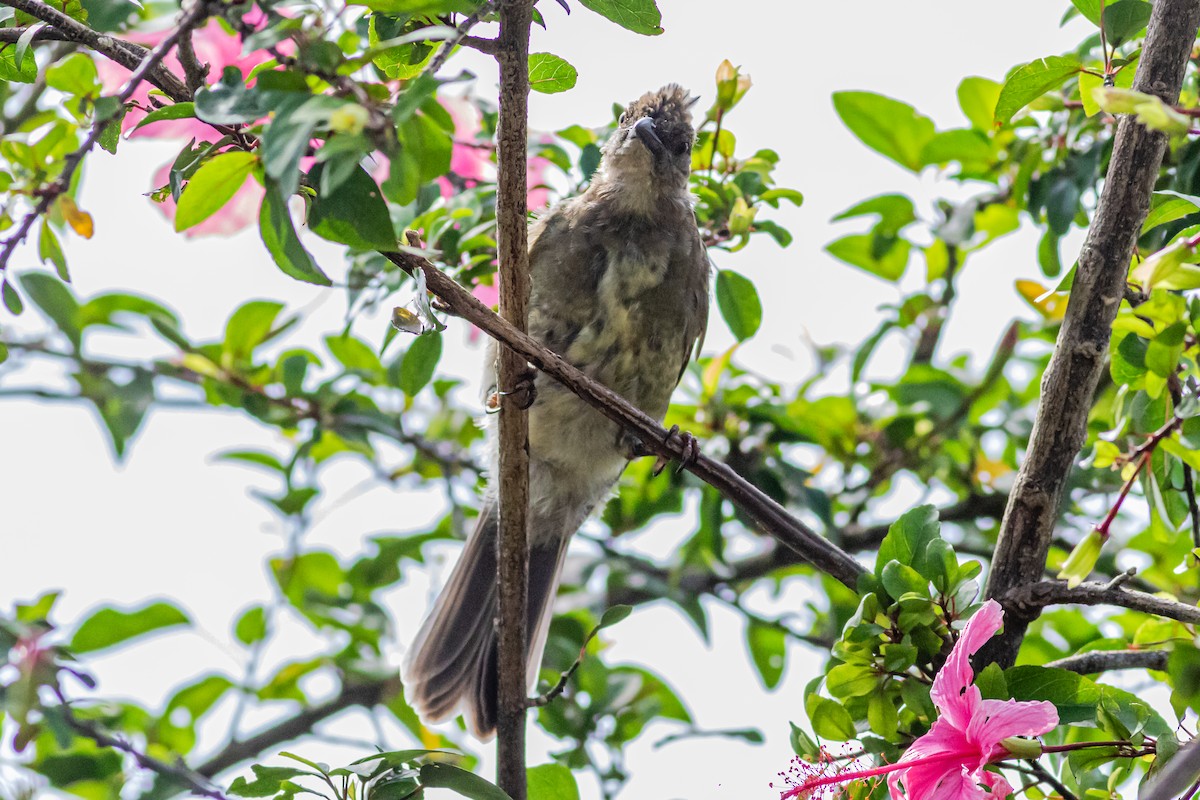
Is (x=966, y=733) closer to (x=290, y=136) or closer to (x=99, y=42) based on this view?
(x=290, y=136)

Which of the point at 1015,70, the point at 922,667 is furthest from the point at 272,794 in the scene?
the point at 1015,70

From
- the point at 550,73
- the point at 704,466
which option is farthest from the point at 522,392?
the point at 550,73

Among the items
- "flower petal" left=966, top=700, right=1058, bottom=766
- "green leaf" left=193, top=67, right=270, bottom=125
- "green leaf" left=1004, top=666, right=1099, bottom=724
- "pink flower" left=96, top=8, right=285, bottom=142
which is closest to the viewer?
"green leaf" left=193, top=67, right=270, bottom=125

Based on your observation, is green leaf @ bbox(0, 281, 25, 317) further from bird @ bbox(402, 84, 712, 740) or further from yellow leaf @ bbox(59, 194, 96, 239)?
bird @ bbox(402, 84, 712, 740)

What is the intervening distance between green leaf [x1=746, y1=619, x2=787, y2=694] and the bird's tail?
1.80ft

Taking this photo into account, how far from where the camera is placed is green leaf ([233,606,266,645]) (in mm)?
3426

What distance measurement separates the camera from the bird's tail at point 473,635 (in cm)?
308

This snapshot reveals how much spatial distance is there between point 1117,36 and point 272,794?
68.2 inches

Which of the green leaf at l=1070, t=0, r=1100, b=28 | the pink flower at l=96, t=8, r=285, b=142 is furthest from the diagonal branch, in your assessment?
the green leaf at l=1070, t=0, r=1100, b=28

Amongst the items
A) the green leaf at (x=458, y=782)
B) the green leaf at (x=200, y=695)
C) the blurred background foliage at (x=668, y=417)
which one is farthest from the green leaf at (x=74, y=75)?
the green leaf at (x=200, y=695)

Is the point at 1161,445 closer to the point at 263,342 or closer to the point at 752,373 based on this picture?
the point at 752,373

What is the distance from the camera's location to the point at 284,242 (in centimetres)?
137

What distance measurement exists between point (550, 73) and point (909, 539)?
0.87 metres

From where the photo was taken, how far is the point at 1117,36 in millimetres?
1900
